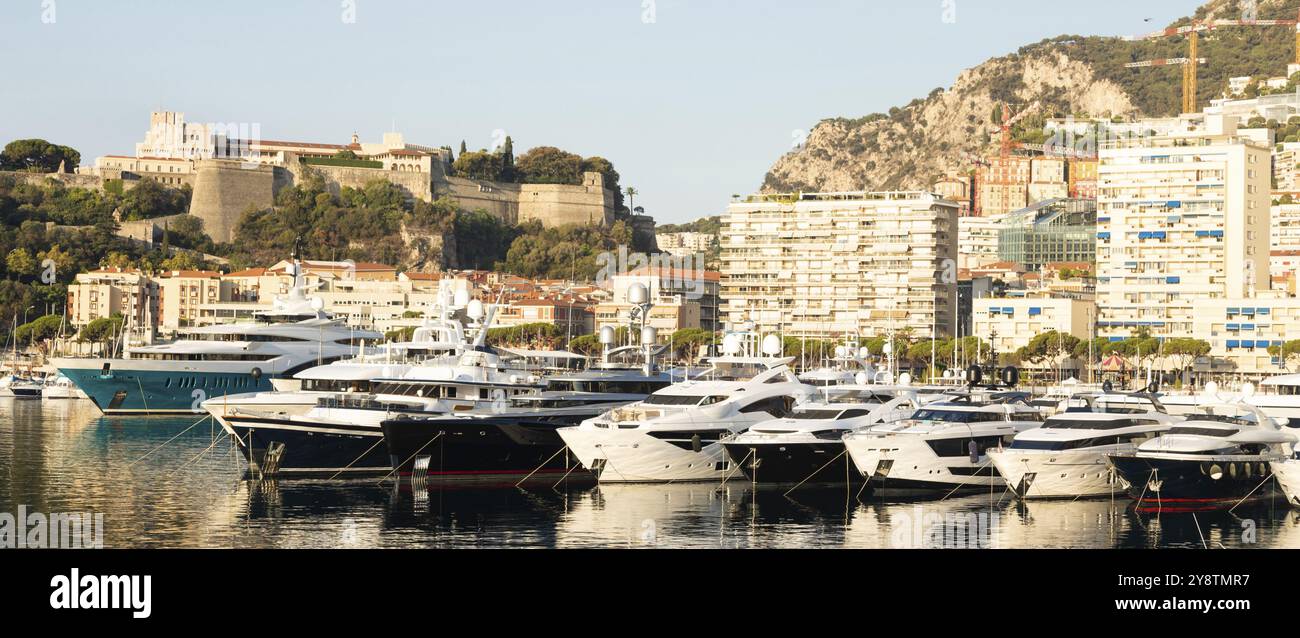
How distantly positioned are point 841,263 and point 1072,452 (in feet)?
270

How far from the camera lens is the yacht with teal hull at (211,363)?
2270 inches

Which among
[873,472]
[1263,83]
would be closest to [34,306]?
[873,472]

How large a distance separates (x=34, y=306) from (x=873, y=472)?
314 ft

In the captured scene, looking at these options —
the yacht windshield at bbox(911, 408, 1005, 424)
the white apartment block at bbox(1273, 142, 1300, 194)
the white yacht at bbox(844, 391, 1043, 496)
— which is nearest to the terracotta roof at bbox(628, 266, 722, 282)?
the white apartment block at bbox(1273, 142, 1300, 194)

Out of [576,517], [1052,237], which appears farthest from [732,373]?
[1052,237]

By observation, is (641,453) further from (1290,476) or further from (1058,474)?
(1290,476)

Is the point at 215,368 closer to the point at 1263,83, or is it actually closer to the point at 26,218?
the point at 26,218

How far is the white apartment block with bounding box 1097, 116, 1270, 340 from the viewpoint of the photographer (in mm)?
97062

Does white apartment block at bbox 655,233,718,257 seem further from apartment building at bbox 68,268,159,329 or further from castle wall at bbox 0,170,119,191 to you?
apartment building at bbox 68,268,159,329

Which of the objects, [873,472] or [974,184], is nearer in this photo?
[873,472]

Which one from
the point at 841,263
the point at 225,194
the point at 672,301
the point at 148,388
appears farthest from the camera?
the point at 225,194

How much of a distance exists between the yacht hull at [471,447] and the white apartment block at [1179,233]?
70.1 metres

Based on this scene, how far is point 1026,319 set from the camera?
3944 inches
